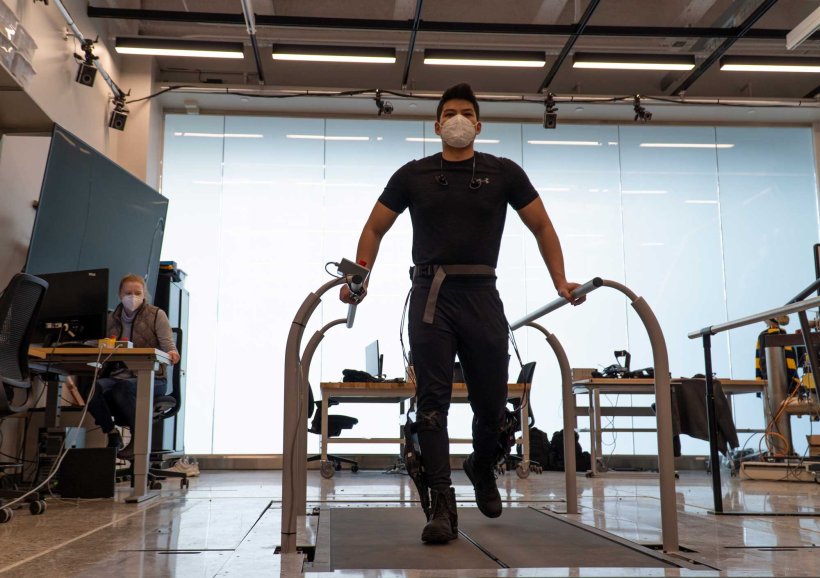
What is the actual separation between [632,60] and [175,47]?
171 inches

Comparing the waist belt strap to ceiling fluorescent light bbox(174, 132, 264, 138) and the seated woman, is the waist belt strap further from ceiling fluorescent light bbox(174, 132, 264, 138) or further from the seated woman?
ceiling fluorescent light bbox(174, 132, 264, 138)

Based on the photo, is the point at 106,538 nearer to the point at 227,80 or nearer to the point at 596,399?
the point at 596,399

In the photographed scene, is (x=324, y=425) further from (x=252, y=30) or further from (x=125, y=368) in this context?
(x=252, y=30)

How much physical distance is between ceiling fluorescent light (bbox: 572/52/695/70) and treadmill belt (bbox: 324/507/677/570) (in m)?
5.63

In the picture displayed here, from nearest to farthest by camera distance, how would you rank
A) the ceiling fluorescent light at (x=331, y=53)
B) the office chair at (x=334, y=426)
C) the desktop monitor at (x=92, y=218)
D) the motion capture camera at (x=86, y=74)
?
the desktop monitor at (x=92, y=218) < the motion capture camera at (x=86, y=74) < the office chair at (x=334, y=426) < the ceiling fluorescent light at (x=331, y=53)

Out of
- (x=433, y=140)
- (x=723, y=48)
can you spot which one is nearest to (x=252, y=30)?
(x=433, y=140)

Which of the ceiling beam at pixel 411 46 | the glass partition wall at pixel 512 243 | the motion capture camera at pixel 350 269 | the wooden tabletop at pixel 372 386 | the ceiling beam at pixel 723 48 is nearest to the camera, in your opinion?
the motion capture camera at pixel 350 269

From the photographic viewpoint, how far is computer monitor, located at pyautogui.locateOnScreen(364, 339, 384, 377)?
6687mm

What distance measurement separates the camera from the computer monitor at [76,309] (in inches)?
171

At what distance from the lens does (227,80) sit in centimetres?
879

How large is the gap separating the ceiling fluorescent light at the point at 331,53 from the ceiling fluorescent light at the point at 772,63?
3.39 m

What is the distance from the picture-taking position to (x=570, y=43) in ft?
25.5

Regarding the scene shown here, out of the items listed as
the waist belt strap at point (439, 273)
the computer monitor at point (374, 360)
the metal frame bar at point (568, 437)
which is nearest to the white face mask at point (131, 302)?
the computer monitor at point (374, 360)

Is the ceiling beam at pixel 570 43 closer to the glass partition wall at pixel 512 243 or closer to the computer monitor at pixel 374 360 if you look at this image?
the glass partition wall at pixel 512 243
